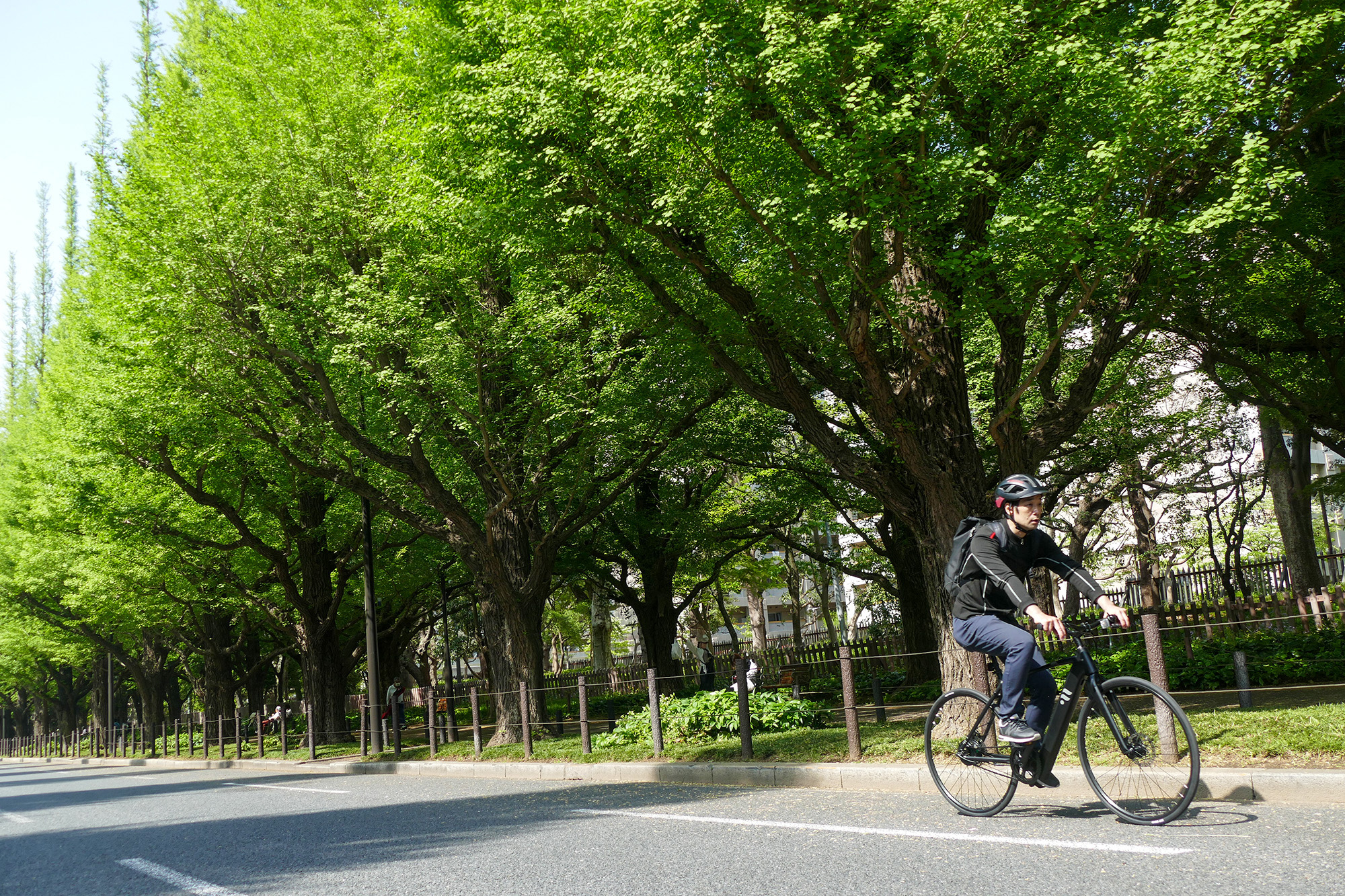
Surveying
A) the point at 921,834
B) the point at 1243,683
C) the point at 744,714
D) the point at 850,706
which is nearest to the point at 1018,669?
the point at 921,834

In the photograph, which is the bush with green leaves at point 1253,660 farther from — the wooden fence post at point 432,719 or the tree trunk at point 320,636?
the tree trunk at point 320,636

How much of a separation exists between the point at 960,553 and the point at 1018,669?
0.72m

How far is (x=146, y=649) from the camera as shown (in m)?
39.3

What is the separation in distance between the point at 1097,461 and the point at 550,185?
14.4m

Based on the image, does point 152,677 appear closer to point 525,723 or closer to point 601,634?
point 601,634

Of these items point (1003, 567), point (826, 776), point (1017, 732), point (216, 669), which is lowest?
point (826, 776)

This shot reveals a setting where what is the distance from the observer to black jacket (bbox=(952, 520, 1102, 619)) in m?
5.38

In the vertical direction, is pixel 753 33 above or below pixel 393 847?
above

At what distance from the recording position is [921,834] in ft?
18.4

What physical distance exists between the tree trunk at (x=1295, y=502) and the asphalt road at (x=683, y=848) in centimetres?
1658

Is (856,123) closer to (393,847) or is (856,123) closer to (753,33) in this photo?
(753,33)

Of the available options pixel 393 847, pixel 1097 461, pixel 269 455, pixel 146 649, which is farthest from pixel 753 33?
pixel 146 649

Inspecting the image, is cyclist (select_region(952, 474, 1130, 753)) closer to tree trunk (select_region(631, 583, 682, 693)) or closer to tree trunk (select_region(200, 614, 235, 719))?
tree trunk (select_region(631, 583, 682, 693))

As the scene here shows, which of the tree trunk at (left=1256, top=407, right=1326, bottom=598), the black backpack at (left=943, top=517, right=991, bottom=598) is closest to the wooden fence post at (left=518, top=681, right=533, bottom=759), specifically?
the black backpack at (left=943, top=517, right=991, bottom=598)
